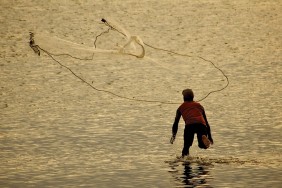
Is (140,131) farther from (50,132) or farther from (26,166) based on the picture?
(26,166)

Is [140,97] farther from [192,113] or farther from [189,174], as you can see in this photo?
[189,174]

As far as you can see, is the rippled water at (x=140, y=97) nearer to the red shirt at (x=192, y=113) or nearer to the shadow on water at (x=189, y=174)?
the shadow on water at (x=189, y=174)

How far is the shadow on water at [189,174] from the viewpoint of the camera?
1862 centimetres

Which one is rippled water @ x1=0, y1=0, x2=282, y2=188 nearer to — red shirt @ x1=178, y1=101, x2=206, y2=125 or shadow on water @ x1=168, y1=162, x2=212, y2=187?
shadow on water @ x1=168, y1=162, x2=212, y2=187

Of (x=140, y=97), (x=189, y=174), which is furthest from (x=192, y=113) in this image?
(x=140, y=97)

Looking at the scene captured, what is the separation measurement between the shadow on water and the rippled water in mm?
26

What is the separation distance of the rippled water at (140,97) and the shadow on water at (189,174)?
0.03 m

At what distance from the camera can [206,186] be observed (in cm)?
1838

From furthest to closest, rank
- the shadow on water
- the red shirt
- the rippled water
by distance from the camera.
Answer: the rippled water
the red shirt
the shadow on water

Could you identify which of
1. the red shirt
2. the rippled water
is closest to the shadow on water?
the rippled water

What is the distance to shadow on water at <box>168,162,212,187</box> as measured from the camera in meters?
18.6

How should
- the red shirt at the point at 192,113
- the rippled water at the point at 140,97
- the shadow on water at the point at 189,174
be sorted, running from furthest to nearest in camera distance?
the rippled water at the point at 140,97 < the red shirt at the point at 192,113 < the shadow on water at the point at 189,174

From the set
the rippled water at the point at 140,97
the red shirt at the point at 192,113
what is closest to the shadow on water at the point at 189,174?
the rippled water at the point at 140,97

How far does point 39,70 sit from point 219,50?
33.8ft
